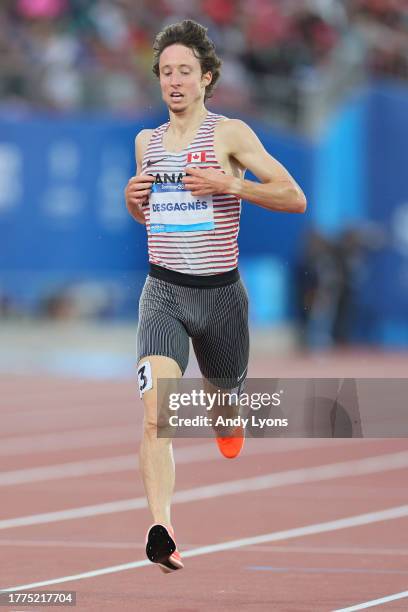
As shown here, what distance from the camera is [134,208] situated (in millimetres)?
6805

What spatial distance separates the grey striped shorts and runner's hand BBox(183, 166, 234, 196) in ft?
1.48

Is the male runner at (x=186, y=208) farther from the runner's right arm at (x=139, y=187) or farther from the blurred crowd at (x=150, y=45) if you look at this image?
the blurred crowd at (x=150, y=45)

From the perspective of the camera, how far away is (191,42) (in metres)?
6.74

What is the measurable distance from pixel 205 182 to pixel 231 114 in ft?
53.7

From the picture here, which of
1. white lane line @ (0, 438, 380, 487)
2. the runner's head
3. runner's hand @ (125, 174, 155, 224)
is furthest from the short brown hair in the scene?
white lane line @ (0, 438, 380, 487)

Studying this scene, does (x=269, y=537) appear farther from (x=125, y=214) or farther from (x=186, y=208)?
(x=125, y=214)

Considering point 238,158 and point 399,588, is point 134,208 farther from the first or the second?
point 399,588

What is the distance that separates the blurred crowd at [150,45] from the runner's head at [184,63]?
16.2m

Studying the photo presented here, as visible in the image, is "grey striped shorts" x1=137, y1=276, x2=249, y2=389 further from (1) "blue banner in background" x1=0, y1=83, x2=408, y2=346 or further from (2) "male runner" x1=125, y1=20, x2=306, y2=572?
(1) "blue banner in background" x1=0, y1=83, x2=408, y2=346

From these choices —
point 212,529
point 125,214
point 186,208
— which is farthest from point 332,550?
point 125,214

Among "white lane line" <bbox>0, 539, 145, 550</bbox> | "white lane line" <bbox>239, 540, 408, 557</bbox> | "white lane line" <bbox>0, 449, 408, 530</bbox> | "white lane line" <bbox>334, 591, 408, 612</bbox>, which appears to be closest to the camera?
"white lane line" <bbox>334, 591, 408, 612</bbox>

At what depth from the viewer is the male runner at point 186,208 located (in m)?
6.46

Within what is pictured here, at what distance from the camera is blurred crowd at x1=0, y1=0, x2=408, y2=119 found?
76.8 feet

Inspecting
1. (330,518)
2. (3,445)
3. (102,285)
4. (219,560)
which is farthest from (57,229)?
(219,560)
